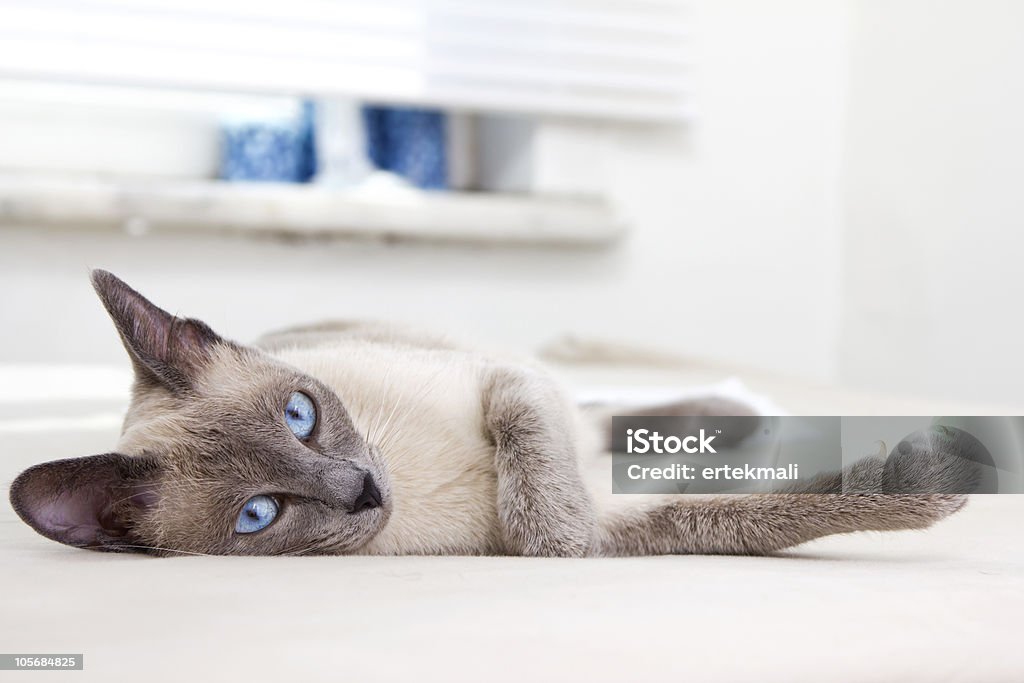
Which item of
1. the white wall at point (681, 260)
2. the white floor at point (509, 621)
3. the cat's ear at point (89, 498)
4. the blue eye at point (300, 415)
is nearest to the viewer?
the white floor at point (509, 621)

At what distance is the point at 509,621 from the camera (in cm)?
51

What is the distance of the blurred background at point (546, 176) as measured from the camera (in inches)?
102

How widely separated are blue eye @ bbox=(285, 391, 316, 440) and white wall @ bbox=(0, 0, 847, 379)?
2016mm

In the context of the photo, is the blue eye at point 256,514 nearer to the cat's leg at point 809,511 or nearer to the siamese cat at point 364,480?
the siamese cat at point 364,480

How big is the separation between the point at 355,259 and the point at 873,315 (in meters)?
1.74

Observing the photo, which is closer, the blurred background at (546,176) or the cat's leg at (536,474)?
the cat's leg at (536,474)

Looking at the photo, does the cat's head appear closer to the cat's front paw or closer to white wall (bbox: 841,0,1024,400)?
the cat's front paw

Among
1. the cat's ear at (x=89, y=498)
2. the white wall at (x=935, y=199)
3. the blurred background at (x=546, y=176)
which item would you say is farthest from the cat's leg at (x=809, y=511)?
the white wall at (x=935, y=199)

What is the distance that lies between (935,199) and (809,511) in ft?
7.66

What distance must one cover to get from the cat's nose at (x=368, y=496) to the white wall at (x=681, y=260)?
2.06m

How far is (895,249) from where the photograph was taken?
9.87ft

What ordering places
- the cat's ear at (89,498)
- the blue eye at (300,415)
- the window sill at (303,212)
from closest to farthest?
the cat's ear at (89,498)
the blue eye at (300,415)
the window sill at (303,212)

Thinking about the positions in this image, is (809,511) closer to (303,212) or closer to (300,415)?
(300,415)

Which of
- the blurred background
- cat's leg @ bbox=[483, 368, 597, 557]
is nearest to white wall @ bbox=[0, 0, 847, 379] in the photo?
the blurred background
